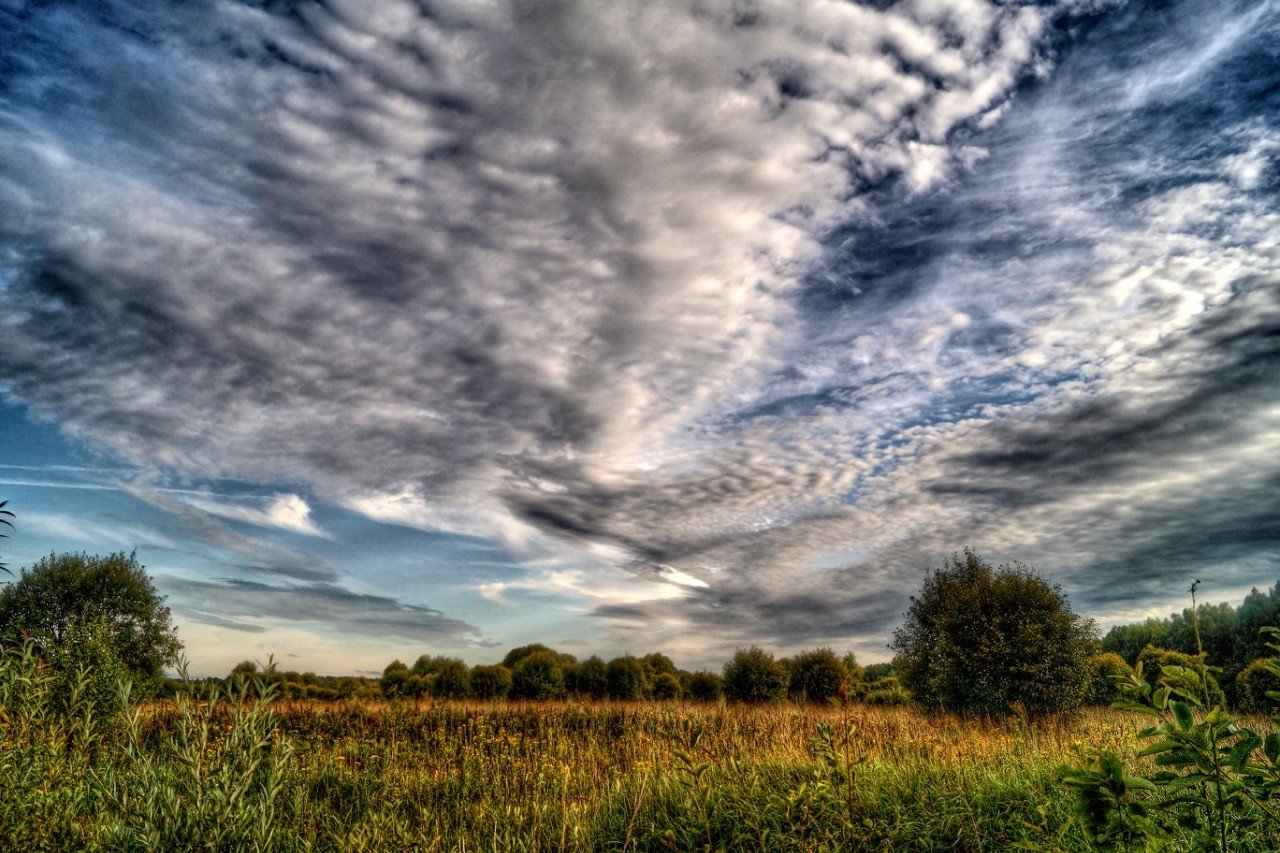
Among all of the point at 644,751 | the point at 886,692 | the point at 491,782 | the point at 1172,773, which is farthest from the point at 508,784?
the point at 886,692

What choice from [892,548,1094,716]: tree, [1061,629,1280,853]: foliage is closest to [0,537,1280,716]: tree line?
[892,548,1094,716]: tree

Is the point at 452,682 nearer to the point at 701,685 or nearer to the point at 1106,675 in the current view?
the point at 701,685

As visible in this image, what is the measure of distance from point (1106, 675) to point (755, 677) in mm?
27257

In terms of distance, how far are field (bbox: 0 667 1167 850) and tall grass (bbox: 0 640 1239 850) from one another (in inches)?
0.9

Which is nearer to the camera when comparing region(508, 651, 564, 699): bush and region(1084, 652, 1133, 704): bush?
region(1084, 652, 1133, 704): bush

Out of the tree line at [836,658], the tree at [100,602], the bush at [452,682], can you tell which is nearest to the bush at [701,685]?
the tree line at [836,658]

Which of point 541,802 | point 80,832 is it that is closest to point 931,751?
point 541,802

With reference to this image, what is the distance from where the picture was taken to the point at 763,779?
8484mm

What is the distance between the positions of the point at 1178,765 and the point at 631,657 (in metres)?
30.4

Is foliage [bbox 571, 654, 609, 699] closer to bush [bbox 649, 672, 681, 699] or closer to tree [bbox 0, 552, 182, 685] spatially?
bush [bbox 649, 672, 681, 699]

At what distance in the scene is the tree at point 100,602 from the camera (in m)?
27.5

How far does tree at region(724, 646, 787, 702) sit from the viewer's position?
28.5 metres

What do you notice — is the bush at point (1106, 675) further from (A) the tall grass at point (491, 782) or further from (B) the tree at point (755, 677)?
(B) the tree at point (755, 677)

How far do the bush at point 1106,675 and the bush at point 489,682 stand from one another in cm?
2074
